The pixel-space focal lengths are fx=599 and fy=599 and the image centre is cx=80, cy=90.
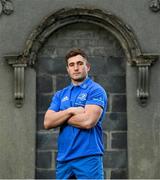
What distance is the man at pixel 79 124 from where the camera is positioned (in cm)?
463

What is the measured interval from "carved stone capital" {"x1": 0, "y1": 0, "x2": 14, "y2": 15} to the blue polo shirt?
4.42 metres

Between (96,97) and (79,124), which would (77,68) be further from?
(79,124)

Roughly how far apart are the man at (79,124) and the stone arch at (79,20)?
411cm

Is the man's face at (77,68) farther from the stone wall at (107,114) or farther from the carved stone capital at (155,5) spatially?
the carved stone capital at (155,5)

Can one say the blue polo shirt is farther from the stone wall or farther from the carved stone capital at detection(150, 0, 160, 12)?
the carved stone capital at detection(150, 0, 160, 12)

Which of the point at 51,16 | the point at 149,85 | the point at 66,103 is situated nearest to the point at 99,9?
the point at 51,16

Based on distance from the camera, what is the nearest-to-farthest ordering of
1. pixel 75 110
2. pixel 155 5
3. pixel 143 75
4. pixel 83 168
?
pixel 83 168, pixel 75 110, pixel 143 75, pixel 155 5

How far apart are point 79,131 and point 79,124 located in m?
0.06

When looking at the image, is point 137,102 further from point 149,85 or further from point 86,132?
point 86,132

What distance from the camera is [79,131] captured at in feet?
15.4

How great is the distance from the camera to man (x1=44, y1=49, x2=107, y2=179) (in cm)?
463

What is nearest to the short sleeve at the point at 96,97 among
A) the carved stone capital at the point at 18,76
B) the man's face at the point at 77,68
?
the man's face at the point at 77,68

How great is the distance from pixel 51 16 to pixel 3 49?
2.90ft

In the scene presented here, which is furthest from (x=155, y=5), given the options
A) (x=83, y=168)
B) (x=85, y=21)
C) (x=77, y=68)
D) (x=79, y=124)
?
(x=83, y=168)
